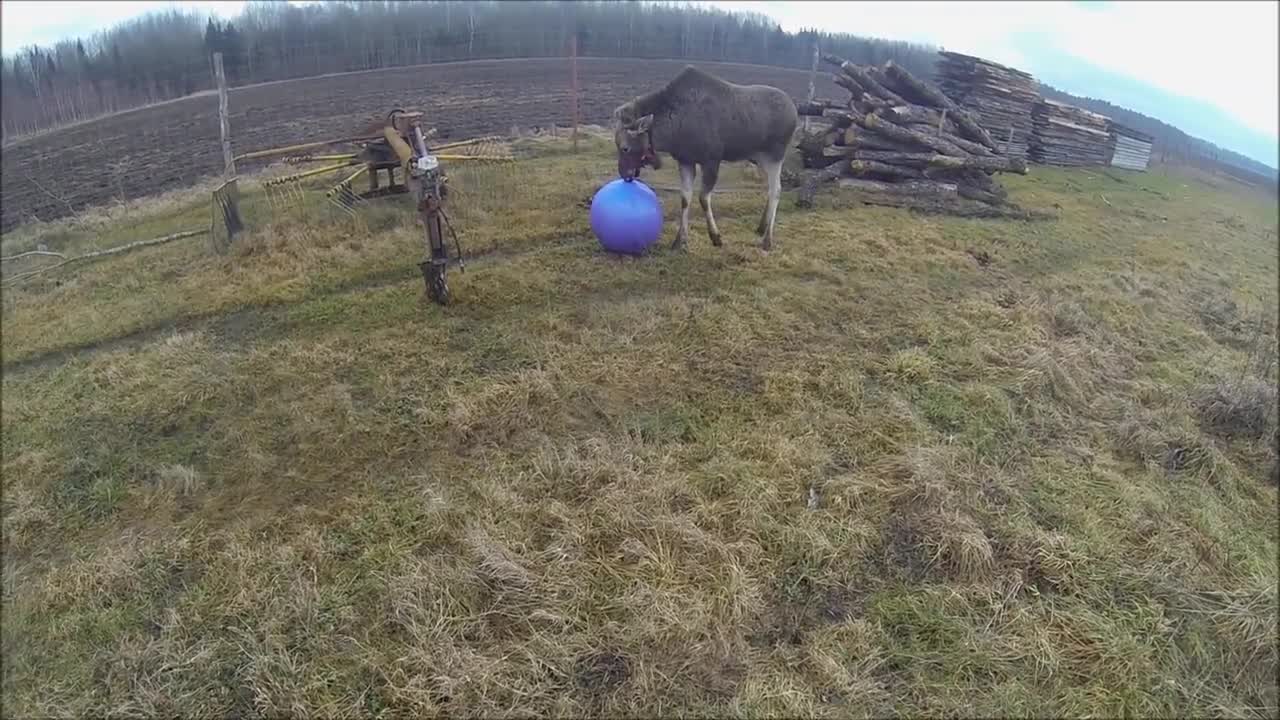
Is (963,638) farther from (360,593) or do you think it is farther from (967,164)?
(967,164)

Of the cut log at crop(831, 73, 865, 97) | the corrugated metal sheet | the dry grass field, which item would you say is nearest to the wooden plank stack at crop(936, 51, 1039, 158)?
the corrugated metal sheet

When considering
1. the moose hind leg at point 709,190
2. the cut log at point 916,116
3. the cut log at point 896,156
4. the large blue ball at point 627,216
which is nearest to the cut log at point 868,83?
the cut log at point 916,116

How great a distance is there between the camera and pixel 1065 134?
64.1 feet

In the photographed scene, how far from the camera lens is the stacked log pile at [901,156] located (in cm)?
1353

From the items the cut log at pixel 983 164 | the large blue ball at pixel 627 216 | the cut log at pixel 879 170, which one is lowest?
the large blue ball at pixel 627 216

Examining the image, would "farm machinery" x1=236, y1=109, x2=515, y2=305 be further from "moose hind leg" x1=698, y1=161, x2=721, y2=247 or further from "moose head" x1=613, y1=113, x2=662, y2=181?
"moose hind leg" x1=698, y1=161, x2=721, y2=247

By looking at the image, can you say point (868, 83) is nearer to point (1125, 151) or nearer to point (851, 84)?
point (851, 84)

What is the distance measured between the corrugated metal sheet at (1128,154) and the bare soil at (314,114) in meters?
12.8

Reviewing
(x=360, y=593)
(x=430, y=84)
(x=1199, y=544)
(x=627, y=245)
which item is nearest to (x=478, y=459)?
(x=360, y=593)

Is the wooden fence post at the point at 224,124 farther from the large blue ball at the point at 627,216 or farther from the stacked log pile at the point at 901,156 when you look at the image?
the stacked log pile at the point at 901,156

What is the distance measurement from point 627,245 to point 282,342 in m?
4.20

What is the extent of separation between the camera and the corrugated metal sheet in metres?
19.6

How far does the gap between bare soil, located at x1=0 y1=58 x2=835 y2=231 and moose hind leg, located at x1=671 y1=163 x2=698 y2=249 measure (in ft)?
19.3

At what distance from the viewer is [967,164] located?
13.8 m
